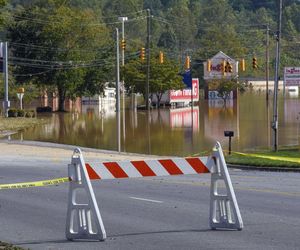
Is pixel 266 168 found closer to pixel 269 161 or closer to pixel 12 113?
pixel 269 161

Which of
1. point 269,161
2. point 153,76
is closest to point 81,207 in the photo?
point 269,161

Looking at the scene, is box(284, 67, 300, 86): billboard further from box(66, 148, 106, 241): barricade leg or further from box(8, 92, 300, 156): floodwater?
box(66, 148, 106, 241): barricade leg

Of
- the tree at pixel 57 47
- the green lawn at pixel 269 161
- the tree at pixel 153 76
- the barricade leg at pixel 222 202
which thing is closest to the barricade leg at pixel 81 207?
the barricade leg at pixel 222 202

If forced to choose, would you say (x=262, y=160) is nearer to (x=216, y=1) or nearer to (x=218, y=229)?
(x=218, y=229)

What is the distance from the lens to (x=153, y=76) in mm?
90688

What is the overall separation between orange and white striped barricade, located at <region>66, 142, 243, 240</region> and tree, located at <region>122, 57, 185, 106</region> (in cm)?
7774

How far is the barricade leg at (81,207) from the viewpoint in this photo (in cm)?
1077

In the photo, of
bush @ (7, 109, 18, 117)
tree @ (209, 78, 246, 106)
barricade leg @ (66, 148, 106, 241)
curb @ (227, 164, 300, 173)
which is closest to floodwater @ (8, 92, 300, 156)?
bush @ (7, 109, 18, 117)

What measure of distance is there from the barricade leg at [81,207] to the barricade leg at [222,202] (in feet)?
5.98

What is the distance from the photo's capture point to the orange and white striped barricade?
1087 cm

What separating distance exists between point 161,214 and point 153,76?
253 ft

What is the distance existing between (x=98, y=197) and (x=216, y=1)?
162 meters

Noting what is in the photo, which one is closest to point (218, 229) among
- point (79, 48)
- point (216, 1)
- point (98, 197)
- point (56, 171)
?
point (98, 197)

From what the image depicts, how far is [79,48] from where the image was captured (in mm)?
91812
